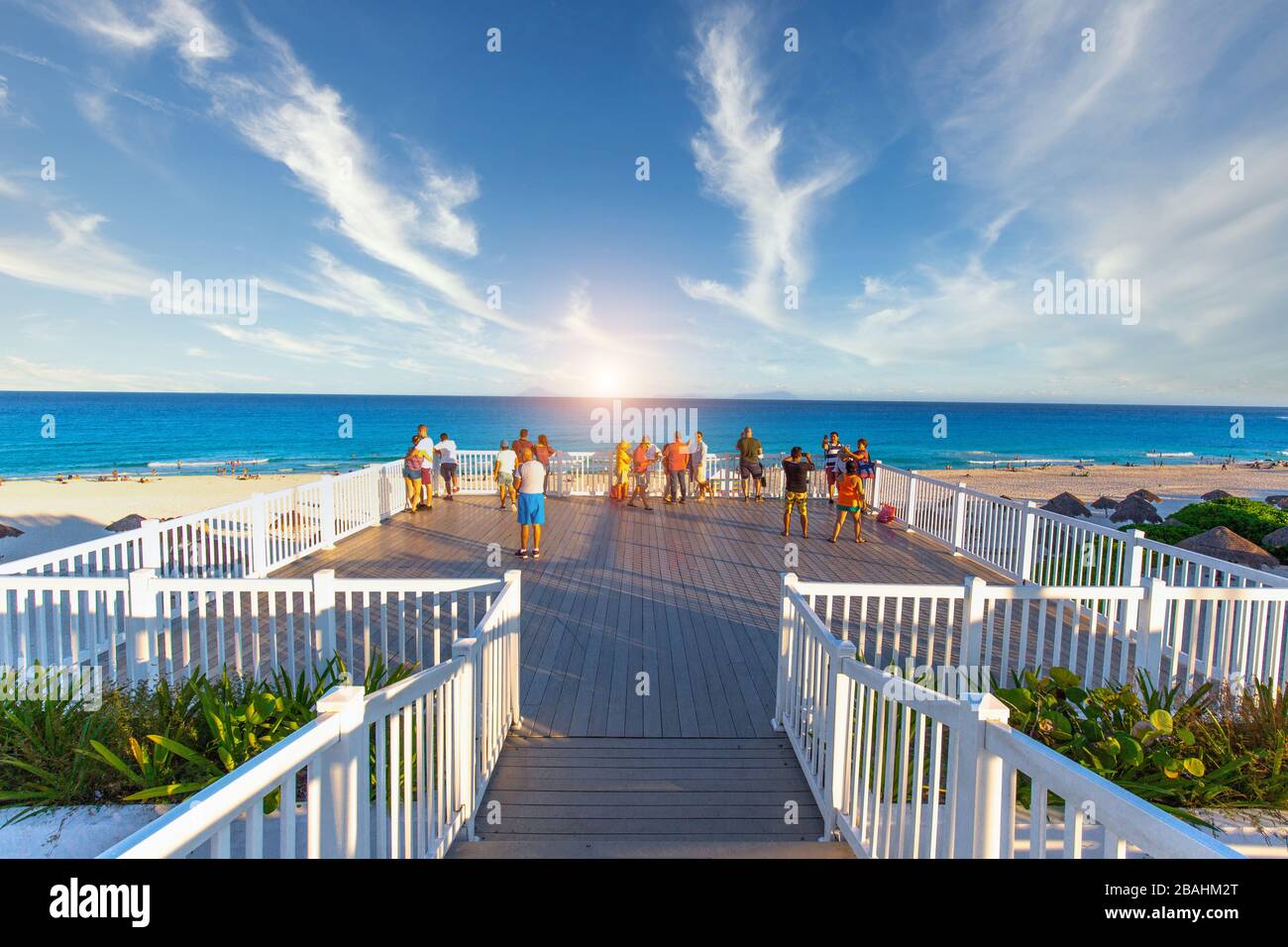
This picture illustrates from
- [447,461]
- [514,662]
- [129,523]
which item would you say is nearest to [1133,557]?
[514,662]

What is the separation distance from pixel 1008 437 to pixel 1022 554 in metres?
68.9

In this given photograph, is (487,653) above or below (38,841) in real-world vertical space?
above

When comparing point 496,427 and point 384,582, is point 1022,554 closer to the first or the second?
point 384,582

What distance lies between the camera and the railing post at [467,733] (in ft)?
10.5

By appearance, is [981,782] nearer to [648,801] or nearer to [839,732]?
[839,732]

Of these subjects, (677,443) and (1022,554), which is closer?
(1022,554)

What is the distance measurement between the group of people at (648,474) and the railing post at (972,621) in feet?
20.0

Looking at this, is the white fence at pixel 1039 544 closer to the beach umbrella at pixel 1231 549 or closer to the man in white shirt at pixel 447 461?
the beach umbrella at pixel 1231 549

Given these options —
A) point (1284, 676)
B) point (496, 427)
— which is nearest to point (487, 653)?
point (1284, 676)

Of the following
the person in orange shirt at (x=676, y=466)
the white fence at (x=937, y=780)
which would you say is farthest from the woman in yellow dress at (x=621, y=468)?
the white fence at (x=937, y=780)

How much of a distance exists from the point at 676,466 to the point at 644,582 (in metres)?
6.29

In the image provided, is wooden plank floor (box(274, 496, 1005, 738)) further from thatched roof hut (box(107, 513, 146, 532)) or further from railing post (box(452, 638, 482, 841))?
thatched roof hut (box(107, 513, 146, 532))
